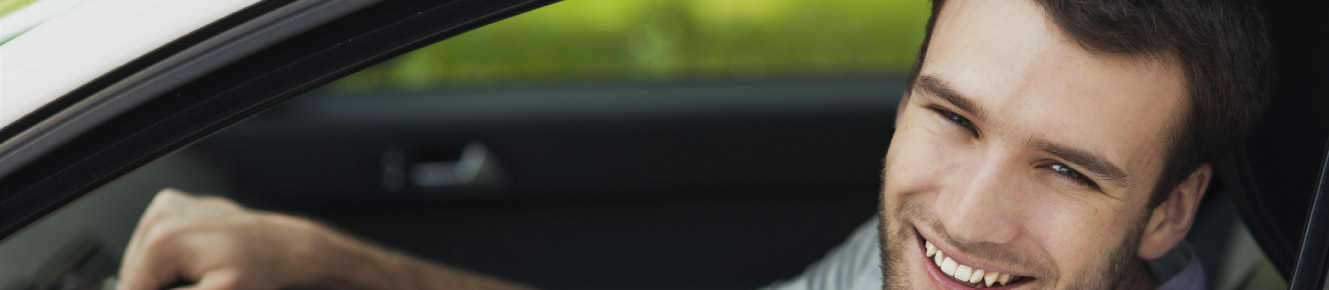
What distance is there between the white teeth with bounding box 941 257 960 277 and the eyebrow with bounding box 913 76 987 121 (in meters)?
0.16

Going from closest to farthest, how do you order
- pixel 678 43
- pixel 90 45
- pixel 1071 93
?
pixel 90 45, pixel 1071 93, pixel 678 43

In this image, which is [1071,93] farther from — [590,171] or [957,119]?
[590,171]

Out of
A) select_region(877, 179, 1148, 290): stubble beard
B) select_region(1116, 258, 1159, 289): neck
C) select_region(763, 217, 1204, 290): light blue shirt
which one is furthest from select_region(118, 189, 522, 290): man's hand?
select_region(1116, 258, 1159, 289): neck

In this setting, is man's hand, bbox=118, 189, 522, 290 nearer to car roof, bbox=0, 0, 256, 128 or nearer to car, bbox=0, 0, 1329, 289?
car roof, bbox=0, 0, 256, 128

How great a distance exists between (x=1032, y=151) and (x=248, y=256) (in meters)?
0.99

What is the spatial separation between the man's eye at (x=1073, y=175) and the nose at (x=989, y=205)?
0.04 m

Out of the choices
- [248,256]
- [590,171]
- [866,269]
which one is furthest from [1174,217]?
[590,171]

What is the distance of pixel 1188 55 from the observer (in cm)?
122

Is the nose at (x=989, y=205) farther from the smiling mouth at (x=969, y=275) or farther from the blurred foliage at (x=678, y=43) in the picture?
the blurred foliage at (x=678, y=43)

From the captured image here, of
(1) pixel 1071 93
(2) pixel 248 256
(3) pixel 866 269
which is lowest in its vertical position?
(3) pixel 866 269

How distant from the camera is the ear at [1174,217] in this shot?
1328 mm

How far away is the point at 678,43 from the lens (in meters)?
3.45

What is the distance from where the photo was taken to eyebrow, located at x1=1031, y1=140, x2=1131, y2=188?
1208mm

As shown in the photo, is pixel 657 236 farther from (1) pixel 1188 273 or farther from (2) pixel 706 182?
(1) pixel 1188 273
